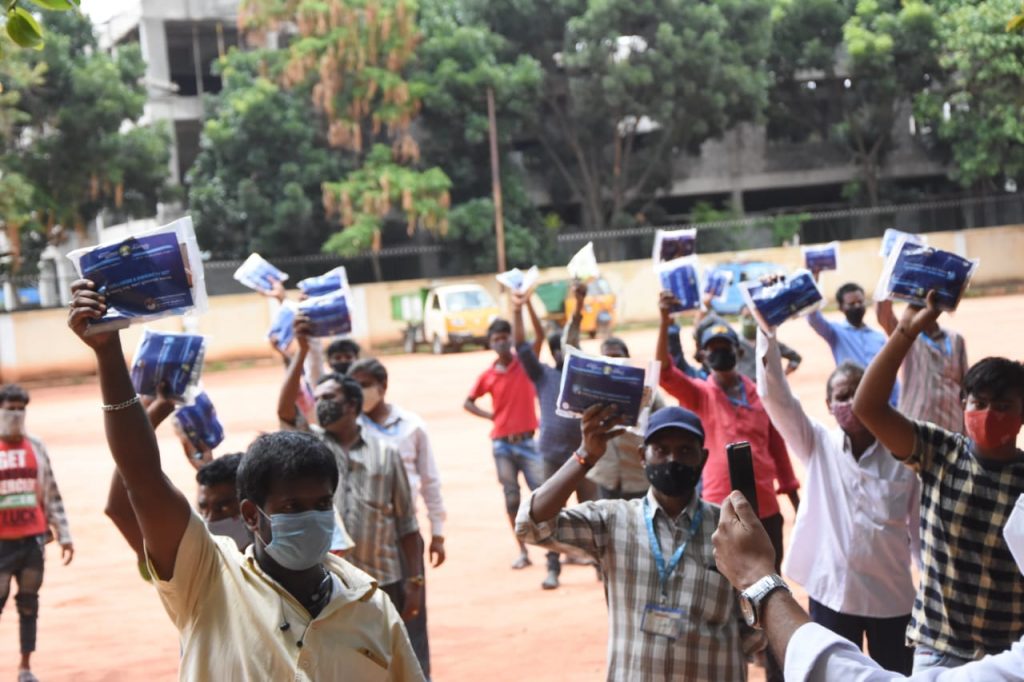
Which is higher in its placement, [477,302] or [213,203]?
[213,203]

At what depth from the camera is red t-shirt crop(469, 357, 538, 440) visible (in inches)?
388

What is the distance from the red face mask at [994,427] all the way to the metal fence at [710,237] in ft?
104

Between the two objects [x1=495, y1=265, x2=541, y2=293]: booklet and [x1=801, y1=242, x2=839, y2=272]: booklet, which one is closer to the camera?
[x1=495, y1=265, x2=541, y2=293]: booklet

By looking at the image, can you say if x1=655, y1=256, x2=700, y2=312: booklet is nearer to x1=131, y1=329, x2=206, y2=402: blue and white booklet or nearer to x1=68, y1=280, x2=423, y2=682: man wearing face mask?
x1=131, y1=329, x2=206, y2=402: blue and white booklet

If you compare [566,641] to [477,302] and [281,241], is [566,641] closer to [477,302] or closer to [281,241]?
[477,302]

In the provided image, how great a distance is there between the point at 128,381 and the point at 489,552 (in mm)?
7859

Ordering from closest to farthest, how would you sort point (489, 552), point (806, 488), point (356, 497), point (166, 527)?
point (166, 527), point (806, 488), point (356, 497), point (489, 552)

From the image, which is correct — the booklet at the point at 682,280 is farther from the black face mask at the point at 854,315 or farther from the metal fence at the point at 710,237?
the metal fence at the point at 710,237

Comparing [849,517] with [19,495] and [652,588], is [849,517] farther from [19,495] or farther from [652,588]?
[19,495]

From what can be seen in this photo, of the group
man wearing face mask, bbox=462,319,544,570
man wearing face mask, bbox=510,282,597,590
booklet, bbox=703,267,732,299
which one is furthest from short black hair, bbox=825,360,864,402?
man wearing face mask, bbox=462,319,544,570

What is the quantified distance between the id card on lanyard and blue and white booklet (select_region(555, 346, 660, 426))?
399 mm

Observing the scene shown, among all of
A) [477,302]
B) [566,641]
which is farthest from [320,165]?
[566,641]

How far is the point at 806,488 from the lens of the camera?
5.28 m

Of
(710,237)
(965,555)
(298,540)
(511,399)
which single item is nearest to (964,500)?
(965,555)
